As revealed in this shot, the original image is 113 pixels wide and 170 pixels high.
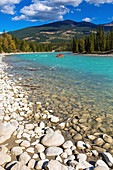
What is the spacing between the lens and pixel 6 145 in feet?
12.2

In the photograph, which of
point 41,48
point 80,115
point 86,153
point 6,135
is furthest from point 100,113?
point 41,48

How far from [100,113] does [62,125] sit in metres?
2.14

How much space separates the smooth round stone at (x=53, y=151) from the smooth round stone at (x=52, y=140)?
0.19 m

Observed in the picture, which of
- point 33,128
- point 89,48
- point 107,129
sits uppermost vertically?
point 89,48

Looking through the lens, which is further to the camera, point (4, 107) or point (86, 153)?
point (4, 107)

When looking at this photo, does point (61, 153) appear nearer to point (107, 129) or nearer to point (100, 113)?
point (107, 129)

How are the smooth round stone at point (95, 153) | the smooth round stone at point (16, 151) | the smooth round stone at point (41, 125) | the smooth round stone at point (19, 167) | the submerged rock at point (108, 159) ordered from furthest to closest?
the smooth round stone at point (41, 125), the smooth round stone at point (95, 153), the smooth round stone at point (16, 151), the submerged rock at point (108, 159), the smooth round stone at point (19, 167)

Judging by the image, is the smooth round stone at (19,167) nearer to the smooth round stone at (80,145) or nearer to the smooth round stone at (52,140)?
the smooth round stone at (52,140)

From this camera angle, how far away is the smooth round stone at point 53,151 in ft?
11.2

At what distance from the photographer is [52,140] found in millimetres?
3900

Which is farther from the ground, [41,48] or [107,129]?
[41,48]

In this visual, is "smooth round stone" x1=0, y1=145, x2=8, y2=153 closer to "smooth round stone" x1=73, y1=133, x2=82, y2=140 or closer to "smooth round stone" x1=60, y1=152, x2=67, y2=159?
"smooth round stone" x1=60, y1=152, x2=67, y2=159

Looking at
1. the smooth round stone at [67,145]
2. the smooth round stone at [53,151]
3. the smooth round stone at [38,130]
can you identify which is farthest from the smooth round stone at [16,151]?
the smooth round stone at [67,145]

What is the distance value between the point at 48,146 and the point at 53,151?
32cm
